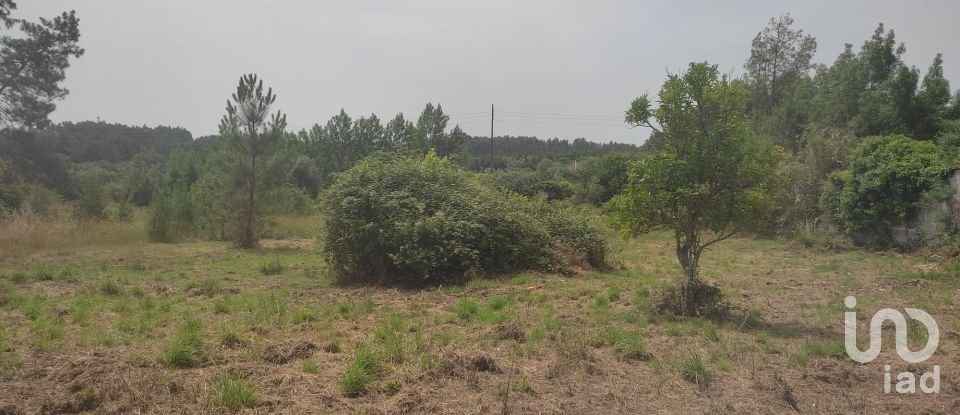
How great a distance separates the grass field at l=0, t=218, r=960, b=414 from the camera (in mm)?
4469

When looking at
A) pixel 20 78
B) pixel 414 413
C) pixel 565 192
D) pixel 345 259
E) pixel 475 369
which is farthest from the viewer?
pixel 565 192

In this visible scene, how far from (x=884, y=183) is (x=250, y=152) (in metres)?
21.7

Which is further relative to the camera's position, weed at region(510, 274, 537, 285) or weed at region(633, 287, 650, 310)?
weed at region(510, 274, 537, 285)

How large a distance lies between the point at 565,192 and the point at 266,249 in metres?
22.4

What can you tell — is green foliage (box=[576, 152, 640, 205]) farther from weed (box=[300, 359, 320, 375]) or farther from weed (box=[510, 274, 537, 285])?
weed (box=[300, 359, 320, 375])

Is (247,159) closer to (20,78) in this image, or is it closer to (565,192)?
(20,78)

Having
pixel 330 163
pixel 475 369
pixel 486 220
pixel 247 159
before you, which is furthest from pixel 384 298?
pixel 330 163

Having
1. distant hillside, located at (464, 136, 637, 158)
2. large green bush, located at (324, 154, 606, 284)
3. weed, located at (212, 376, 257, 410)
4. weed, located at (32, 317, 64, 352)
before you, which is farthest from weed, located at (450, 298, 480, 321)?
distant hillside, located at (464, 136, 637, 158)

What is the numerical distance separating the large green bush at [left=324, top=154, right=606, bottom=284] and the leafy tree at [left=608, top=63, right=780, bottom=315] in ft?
15.3

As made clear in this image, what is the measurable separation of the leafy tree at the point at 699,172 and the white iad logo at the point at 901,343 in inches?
70.0

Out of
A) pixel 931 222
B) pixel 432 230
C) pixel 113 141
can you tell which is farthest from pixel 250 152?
pixel 113 141

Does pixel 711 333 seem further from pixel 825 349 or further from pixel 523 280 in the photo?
pixel 523 280

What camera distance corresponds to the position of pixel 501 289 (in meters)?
10.2

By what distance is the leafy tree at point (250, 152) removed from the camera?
69.5 ft
